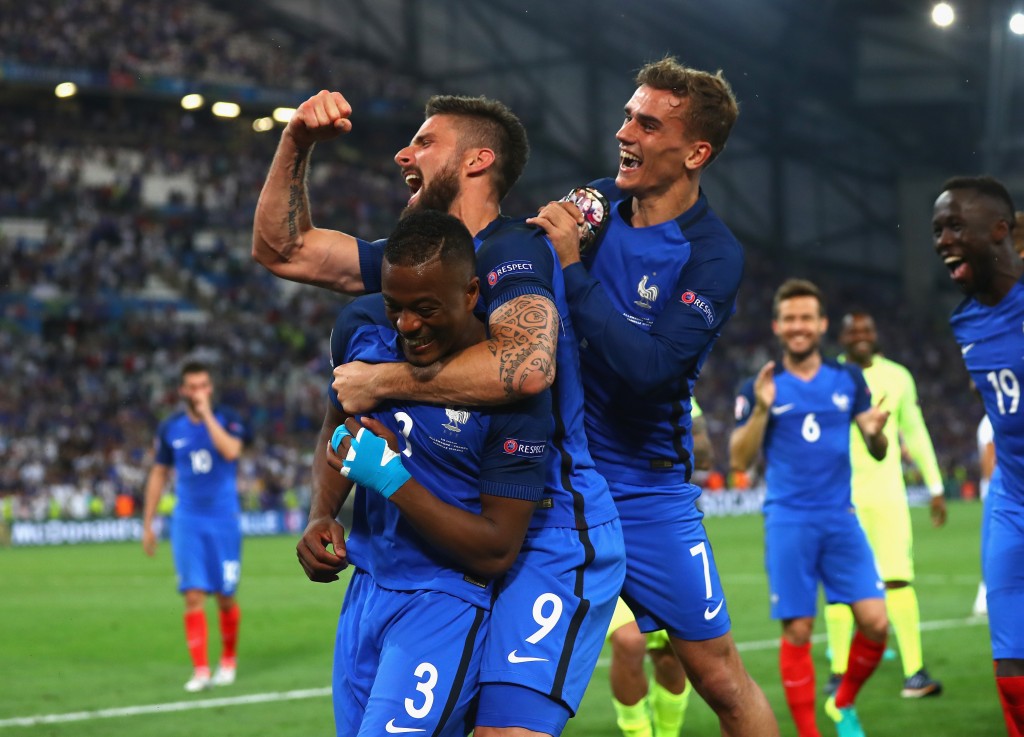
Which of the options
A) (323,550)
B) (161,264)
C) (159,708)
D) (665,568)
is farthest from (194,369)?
(161,264)

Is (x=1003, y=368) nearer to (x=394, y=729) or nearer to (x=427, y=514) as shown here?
(x=427, y=514)

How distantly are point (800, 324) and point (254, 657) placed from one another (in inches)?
245

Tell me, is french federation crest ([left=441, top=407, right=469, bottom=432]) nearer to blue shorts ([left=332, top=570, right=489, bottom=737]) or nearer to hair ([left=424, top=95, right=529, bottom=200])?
blue shorts ([left=332, top=570, right=489, bottom=737])

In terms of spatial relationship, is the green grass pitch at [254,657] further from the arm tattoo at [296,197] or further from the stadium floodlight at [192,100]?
the stadium floodlight at [192,100]

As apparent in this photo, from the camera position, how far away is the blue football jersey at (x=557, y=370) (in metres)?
4.00

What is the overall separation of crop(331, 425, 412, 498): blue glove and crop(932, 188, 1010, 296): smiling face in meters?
3.07

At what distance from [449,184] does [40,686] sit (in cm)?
776

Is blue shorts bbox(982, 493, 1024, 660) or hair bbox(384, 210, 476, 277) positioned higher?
hair bbox(384, 210, 476, 277)

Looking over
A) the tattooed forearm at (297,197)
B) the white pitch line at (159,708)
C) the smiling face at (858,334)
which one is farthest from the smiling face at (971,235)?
the white pitch line at (159,708)

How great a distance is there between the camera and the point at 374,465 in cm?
370

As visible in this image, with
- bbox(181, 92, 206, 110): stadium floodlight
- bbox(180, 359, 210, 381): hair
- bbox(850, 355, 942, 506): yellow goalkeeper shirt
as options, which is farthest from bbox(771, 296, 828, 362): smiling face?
bbox(181, 92, 206, 110): stadium floodlight

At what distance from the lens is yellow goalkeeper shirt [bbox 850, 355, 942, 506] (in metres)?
10.2

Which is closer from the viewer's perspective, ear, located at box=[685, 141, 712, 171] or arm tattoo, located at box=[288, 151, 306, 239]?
arm tattoo, located at box=[288, 151, 306, 239]

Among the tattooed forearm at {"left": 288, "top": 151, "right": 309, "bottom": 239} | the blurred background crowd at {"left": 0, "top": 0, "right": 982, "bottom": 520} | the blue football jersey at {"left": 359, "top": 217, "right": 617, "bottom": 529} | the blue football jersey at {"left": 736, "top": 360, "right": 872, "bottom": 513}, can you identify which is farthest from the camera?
the blurred background crowd at {"left": 0, "top": 0, "right": 982, "bottom": 520}
